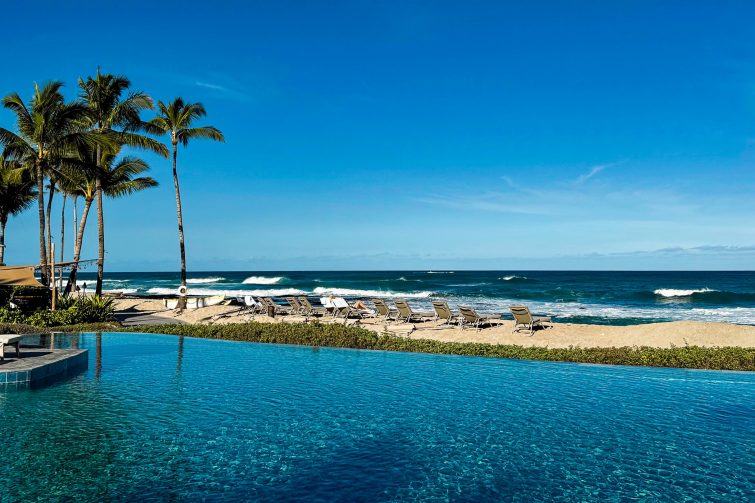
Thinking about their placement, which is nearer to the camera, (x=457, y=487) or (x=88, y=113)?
(x=457, y=487)

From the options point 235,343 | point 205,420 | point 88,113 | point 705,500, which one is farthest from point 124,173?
point 705,500

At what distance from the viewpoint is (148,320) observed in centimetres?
2191

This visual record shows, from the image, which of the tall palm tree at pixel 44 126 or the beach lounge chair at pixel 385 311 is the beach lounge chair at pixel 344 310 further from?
the tall palm tree at pixel 44 126

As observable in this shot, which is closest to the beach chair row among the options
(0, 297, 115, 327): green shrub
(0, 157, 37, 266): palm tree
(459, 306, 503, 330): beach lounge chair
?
(459, 306, 503, 330): beach lounge chair

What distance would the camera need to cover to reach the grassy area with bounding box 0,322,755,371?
41.6 ft

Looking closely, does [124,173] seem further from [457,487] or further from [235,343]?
[457,487]

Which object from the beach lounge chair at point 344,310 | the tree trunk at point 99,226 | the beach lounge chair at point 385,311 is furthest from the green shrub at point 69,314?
the beach lounge chair at point 385,311

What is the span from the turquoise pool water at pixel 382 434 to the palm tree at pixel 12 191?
2564 centimetres

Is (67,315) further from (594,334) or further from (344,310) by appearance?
(594,334)

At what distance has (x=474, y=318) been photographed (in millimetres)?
18469

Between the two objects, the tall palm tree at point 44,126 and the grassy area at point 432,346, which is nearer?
the grassy area at point 432,346

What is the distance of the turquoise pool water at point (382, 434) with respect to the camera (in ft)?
19.5

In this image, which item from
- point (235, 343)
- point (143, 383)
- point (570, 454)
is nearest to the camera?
point (570, 454)

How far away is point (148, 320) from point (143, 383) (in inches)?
479
